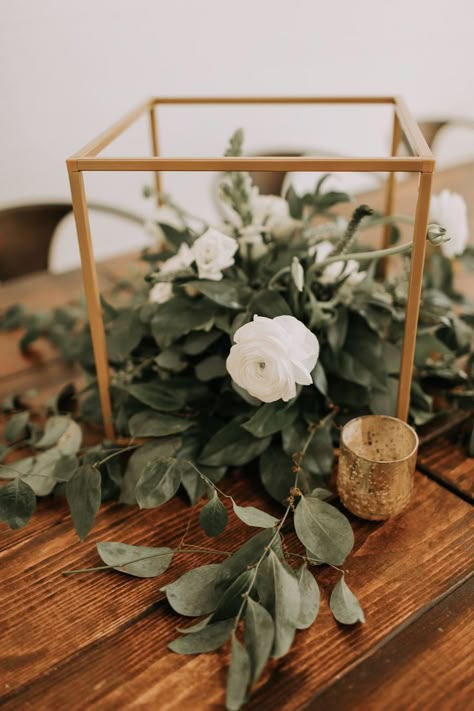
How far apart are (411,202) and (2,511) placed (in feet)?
4.32

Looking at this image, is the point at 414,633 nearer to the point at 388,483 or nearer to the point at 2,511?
the point at 388,483

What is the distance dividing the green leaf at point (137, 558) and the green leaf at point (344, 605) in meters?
0.18

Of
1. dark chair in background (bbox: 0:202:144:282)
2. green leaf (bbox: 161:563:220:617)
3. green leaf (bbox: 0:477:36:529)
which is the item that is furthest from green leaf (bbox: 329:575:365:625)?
dark chair in background (bbox: 0:202:144:282)

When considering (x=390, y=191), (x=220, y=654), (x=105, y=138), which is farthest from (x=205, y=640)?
(x=390, y=191)

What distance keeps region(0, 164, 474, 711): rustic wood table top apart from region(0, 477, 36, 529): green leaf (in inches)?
1.4

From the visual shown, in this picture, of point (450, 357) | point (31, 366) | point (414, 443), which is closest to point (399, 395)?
point (414, 443)

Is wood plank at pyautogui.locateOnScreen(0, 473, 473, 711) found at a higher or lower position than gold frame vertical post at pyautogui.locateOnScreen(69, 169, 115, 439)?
lower

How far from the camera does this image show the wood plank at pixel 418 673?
0.58 m

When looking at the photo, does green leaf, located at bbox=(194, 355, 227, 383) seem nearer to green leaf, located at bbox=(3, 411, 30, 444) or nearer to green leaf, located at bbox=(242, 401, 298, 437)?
green leaf, located at bbox=(242, 401, 298, 437)

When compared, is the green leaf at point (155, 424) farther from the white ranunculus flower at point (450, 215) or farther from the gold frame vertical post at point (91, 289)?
the white ranunculus flower at point (450, 215)

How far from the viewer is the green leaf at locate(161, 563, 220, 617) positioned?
66 centimetres

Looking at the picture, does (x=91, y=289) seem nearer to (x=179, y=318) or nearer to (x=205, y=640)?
(x=179, y=318)

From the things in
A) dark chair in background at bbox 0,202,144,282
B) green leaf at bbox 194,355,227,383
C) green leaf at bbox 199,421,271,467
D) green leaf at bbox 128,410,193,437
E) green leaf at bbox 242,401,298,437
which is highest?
green leaf at bbox 194,355,227,383

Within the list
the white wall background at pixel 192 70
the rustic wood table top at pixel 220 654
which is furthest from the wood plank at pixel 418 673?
the white wall background at pixel 192 70
